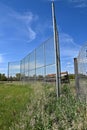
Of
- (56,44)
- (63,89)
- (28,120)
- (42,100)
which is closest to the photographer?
(28,120)

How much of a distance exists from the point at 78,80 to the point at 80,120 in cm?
406

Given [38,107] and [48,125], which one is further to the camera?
[38,107]

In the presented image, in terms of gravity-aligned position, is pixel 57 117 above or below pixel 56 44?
below

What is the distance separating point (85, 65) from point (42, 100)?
5.21 ft

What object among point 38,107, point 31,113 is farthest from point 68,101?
point 31,113

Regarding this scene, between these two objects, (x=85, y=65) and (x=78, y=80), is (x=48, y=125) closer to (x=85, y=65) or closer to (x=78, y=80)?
(x=85, y=65)

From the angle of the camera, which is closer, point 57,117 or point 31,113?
point 57,117

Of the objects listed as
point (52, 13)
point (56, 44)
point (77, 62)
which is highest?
point (52, 13)

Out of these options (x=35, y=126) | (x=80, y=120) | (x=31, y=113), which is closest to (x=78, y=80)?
(x=31, y=113)

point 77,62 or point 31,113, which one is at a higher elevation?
point 77,62

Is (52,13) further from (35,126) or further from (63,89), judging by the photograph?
(35,126)

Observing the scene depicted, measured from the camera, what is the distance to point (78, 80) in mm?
8547

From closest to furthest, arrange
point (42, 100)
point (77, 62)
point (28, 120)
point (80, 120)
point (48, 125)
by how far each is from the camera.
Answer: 1. point (80, 120)
2. point (48, 125)
3. point (28, 120)
4. point (42, 100)
5. point (77, 62)

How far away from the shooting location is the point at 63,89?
385 inches
